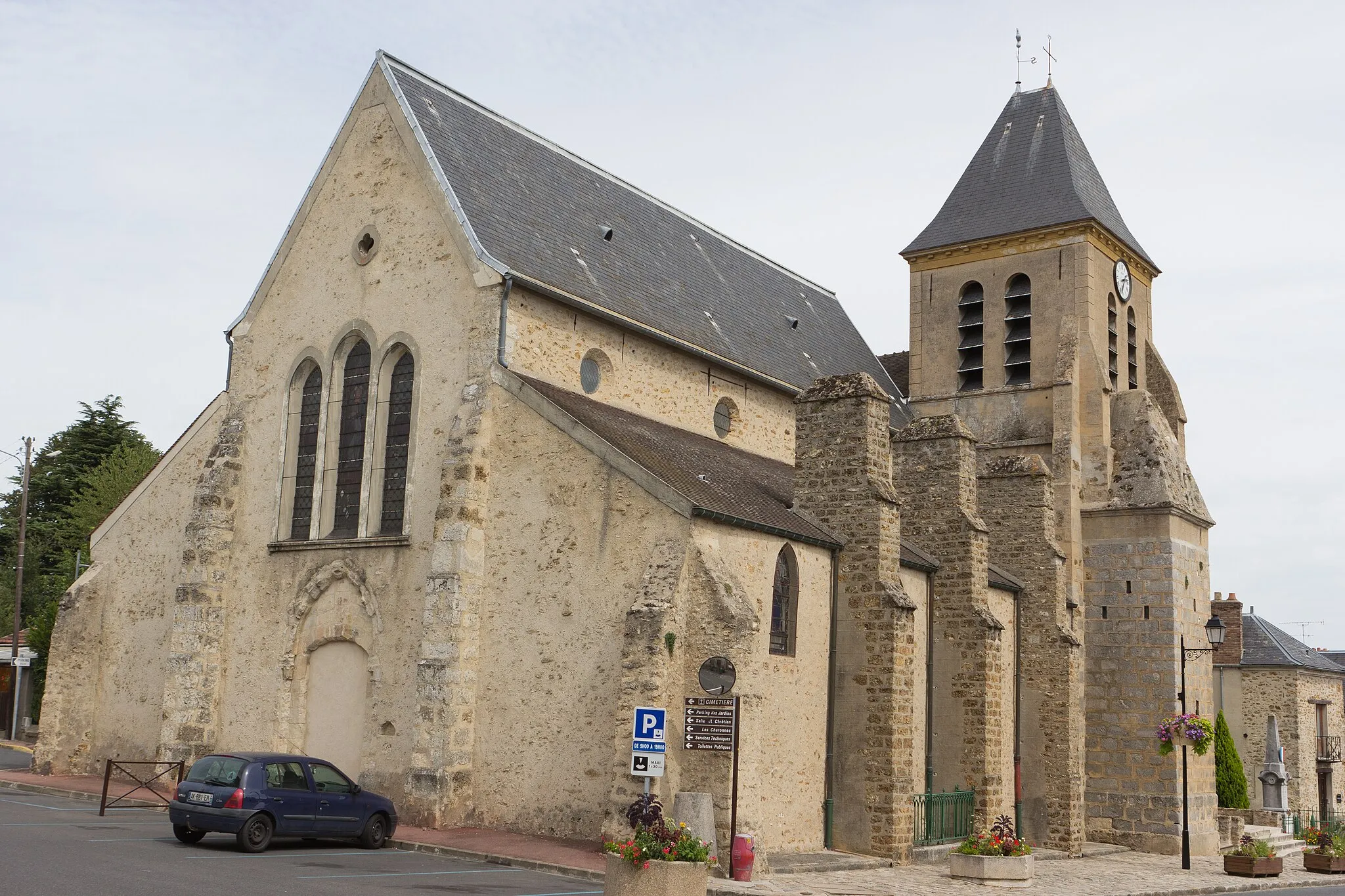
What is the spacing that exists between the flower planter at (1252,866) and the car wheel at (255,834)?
16.7 m

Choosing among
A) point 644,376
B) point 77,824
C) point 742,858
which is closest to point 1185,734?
point 644,376

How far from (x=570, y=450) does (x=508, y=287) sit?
3.02 metres

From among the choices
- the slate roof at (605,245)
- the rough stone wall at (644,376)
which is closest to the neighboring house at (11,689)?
the slate roof at (605,245)

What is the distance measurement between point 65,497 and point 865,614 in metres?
38.1

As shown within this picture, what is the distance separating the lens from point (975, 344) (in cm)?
3234

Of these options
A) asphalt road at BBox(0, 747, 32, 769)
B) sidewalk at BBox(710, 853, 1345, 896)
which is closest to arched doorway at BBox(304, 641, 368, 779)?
sidewalk at BBox(710, 853, 1345, 896)

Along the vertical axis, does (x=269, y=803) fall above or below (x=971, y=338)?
below

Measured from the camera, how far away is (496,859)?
1598 centimetres

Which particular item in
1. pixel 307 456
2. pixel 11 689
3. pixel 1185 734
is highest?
pixel 307 456

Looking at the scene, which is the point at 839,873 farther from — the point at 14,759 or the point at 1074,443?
the point at 14,759

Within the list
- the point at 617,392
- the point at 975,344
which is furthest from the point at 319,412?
the point at 975,344

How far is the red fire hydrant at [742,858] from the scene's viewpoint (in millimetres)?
15438

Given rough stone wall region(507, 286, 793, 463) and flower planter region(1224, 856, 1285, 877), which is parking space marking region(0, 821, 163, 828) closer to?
rough stone wall region(507, 286, 793, 463)

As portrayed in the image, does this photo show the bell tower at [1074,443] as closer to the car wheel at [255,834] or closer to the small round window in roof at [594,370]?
the small round window in roof at [594,370]
